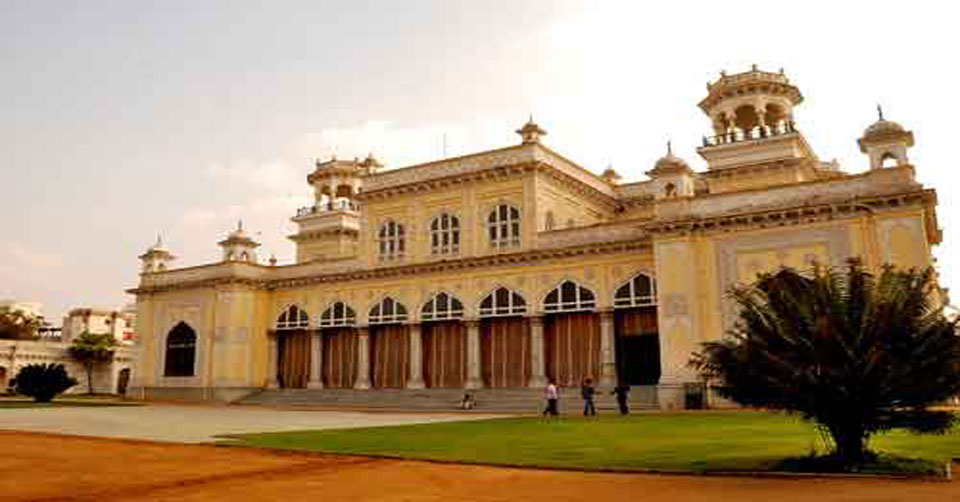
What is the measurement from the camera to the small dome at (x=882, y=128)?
25359 millimetres

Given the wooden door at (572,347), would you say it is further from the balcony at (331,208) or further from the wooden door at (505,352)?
the balcony at (331,208)

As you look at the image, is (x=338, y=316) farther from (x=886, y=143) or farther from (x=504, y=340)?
(x=886, y=143)

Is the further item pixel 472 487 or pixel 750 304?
pixel 750 304

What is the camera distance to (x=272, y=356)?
132 feet

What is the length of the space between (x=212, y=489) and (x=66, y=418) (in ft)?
55.0

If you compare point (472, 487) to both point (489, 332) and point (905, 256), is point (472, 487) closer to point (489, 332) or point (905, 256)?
point (905, 256)

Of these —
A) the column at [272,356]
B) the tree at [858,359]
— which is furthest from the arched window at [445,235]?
the tree at [858,359]

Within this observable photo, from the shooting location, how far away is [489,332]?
33812mm

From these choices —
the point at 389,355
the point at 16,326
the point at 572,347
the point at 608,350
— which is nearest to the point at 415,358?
the point at 389,355

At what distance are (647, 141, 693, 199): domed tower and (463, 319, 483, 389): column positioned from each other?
9959 mm

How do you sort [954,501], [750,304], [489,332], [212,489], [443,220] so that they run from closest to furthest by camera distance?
[954,501], [212,489], [750,304], [489,332], [443,220]

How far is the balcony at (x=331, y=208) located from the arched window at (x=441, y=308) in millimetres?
15699

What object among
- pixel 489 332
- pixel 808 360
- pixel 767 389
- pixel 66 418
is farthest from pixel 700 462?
pixel 489 332

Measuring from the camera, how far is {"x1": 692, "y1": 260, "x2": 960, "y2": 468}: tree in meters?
9.98
